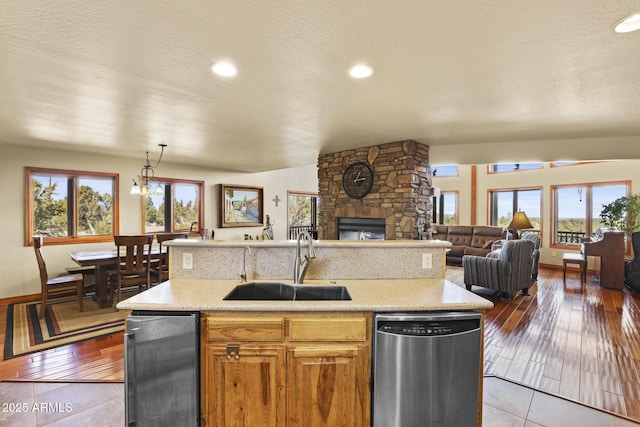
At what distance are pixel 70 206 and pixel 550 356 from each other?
264 inches

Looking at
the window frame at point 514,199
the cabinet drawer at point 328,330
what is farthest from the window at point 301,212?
the cabinet drawer at point 328,330

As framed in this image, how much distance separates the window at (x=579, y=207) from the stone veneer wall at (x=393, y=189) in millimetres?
4870

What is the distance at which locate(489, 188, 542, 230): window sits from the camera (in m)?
7.69

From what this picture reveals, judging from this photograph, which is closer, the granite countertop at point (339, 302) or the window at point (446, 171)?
the granite countertop at point (339, 302)

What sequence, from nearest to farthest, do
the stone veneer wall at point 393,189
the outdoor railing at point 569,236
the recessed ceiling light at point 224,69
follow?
1. the recessed ceiling light at point 224,69
2. the stone veneer wall at point 393,189
3. the outdoor railing at point 569,236

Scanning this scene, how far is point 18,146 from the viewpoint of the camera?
14.7ft

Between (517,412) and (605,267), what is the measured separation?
496 centimetres

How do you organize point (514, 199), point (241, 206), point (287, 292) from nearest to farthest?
1. point (287, 292)
2. point (241, 206)
3. point (514, 199)

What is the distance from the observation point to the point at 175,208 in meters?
6.27

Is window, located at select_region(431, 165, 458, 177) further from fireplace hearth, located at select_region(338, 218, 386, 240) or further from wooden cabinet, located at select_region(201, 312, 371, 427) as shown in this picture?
wooden cabinet, located at select_region(201, 312, 371, 427)

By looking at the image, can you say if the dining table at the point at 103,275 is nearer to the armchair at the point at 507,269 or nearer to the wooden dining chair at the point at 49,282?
the wooden dining chair at the point at 49,282

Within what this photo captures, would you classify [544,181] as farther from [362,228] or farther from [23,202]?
[23,202]

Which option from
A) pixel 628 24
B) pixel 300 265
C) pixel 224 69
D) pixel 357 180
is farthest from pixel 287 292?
pixel 357 180

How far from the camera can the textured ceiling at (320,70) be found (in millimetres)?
1528
